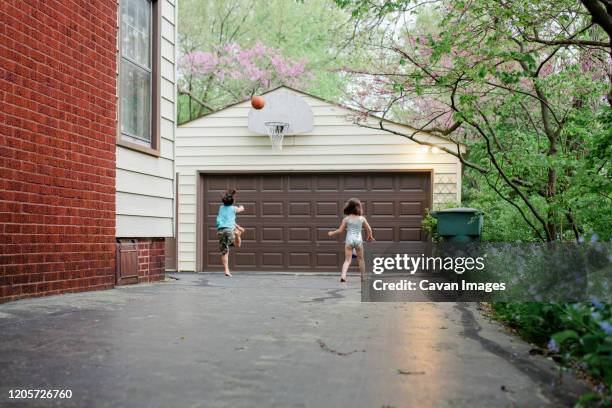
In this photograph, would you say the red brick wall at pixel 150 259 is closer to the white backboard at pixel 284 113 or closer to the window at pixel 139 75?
the window at pixel 139 75

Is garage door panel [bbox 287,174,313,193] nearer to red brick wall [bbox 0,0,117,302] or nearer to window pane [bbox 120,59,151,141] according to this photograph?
window pane [bbox 120,59,151,141]

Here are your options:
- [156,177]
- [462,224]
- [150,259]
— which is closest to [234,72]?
[156,177]

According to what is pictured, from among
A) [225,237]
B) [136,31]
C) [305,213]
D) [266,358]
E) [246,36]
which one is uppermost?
[246,36]

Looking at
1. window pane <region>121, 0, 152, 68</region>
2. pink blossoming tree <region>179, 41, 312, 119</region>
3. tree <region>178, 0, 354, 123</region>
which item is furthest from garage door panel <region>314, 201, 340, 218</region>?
tree <region>178, 0, 354, 123</region>

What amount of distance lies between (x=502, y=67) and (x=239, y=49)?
16.4 meters

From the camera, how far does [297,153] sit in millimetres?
15516

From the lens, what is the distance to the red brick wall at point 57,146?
21.8 feet

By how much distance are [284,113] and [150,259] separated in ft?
20.8

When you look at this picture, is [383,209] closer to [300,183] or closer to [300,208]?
[300,208]

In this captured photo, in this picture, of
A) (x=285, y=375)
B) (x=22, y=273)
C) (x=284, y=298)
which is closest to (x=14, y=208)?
(x=22, y=273)

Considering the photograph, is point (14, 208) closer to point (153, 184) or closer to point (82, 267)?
point (82, 267)

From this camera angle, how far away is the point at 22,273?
6816mm

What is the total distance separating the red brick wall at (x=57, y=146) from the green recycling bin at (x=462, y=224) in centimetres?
462

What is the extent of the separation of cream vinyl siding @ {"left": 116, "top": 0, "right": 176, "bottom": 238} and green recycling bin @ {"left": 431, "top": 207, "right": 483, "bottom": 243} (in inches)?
167
